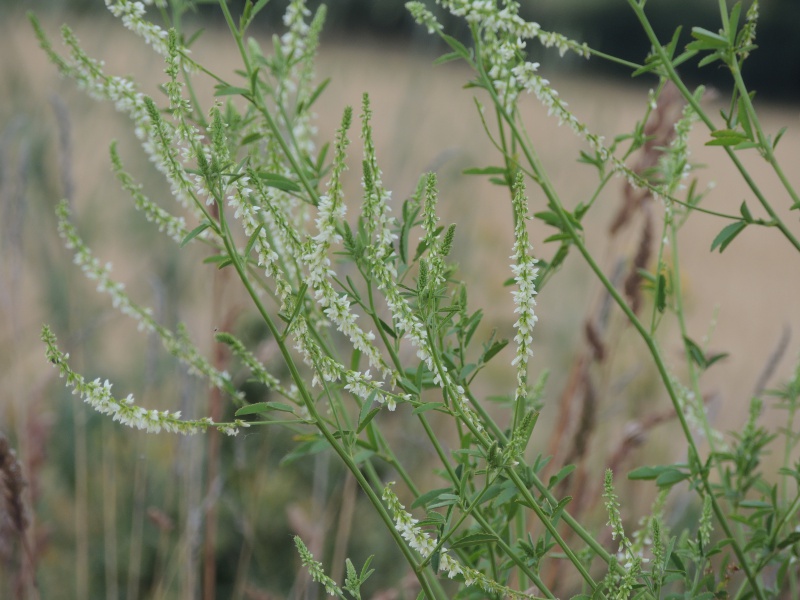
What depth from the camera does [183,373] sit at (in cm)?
110

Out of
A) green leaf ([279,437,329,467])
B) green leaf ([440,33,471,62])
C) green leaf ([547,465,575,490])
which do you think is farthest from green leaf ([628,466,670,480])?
green leaf ([440,33,471,62])

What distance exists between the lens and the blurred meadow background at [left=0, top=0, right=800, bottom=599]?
1.21 meters

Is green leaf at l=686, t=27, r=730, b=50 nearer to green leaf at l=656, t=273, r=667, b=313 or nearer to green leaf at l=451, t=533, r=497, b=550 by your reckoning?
green leaf at l=656, t=273, r=667, b=313

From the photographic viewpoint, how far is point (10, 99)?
219 cm

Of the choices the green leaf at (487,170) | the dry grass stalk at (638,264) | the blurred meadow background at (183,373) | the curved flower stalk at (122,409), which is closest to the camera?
the curved flower stalk at (122,409)

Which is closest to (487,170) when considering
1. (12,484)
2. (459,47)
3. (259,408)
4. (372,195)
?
(459,47)

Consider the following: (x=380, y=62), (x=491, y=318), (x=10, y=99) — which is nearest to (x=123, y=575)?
(x=491, y=318)

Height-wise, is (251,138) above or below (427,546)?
above

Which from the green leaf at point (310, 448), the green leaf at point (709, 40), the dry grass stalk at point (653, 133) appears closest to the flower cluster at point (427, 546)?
the green leaf at point (310, 448)

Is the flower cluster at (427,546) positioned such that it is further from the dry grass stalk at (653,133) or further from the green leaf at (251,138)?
the dry grass stalk at (653,133)

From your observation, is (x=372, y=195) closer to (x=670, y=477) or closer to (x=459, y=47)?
(x=459, y=47)

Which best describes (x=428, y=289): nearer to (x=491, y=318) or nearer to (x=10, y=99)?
(x=491, y=318)

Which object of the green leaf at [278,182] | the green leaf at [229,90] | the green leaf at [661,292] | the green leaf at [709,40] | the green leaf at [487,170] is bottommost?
the green leaf at [661,292]

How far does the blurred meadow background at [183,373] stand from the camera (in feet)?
3.97
